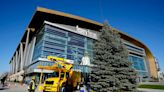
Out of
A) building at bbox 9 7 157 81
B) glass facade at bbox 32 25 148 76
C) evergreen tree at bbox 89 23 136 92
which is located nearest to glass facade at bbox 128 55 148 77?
building at bbox 9 7 157 81

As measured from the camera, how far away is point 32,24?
4853cm

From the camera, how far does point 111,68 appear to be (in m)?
14.7

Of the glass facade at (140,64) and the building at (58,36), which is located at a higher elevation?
the building at (58,36)

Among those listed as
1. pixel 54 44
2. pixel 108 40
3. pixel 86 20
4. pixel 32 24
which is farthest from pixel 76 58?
pixel 108 40

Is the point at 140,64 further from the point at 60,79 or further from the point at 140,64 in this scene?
the point at 60,79

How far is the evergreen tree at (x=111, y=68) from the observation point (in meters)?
14.2

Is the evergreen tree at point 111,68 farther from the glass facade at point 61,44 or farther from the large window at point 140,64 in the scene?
the large window at point 140,64

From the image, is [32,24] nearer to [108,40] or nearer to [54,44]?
[54,44]

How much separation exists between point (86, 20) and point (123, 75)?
35.5 metres

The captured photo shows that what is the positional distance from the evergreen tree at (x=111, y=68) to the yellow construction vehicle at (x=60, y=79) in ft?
6.31

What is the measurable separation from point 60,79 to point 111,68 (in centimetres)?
525

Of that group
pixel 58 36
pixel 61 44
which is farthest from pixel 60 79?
pixel 58 36

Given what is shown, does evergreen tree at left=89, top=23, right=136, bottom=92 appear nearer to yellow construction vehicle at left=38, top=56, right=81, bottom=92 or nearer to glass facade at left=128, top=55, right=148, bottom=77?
yellow construction vehicle at left=38, top=56, right=81, bottom=92

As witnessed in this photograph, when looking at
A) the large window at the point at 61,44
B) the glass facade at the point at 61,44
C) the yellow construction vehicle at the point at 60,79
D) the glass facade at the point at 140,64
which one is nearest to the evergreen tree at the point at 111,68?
the yellow construction vehicle at the point at 60,79
